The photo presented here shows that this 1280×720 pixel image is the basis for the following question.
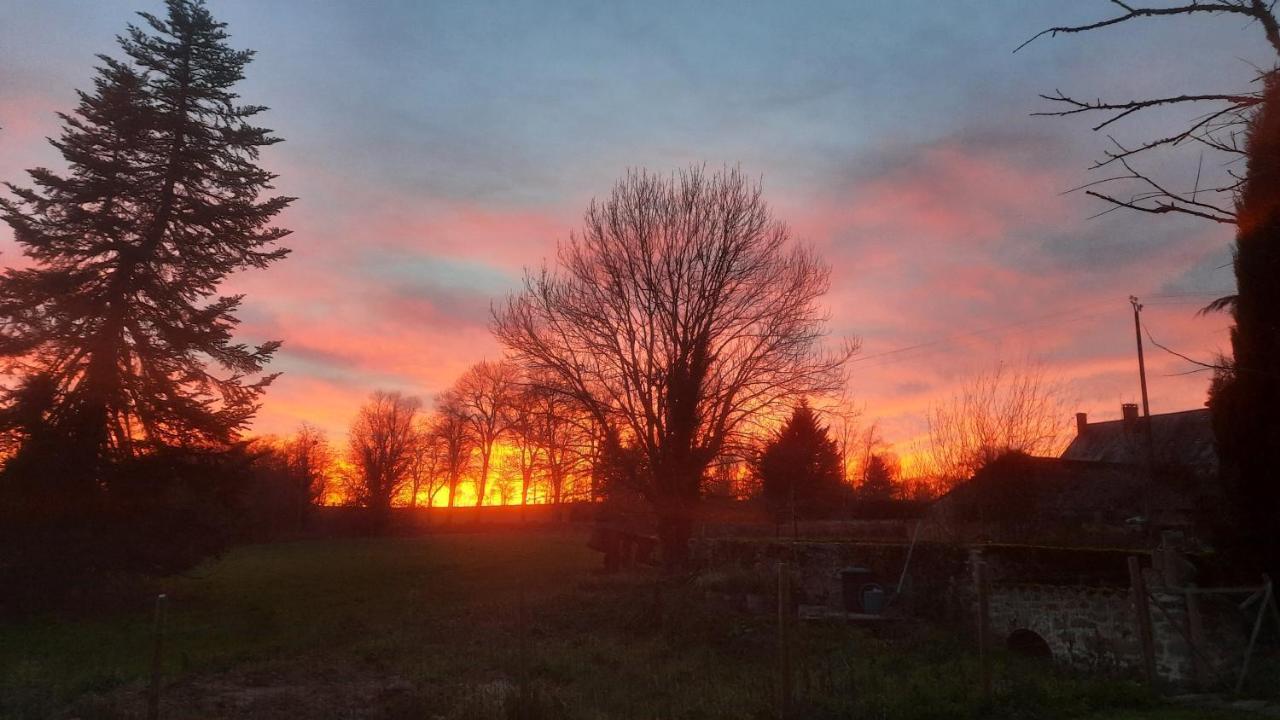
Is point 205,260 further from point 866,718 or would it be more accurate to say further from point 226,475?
point 866,718

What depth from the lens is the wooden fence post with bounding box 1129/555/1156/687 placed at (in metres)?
10.6

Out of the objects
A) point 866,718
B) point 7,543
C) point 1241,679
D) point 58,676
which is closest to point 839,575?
point 1241,679

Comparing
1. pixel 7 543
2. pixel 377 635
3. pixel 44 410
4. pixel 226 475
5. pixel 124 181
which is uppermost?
pixel 124 181

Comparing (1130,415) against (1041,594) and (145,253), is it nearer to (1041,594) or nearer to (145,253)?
(1041,594)

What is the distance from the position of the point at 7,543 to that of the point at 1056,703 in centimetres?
2141

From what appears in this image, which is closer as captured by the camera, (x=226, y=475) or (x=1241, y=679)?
(x=1241, y=679)

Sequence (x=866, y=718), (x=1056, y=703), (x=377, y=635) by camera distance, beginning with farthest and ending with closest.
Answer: (x=377, y=635), (x=1056, y=703), (x=866, y=718)

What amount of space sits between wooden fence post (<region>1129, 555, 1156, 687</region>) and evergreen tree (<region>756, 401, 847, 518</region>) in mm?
26832

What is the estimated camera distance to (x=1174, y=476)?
30391 mm

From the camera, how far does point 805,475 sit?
43.3m

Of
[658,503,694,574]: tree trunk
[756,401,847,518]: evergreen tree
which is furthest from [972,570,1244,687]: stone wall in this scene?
[756,401,847,518]: evergreen tree

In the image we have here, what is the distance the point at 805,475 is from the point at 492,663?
32.3 meters

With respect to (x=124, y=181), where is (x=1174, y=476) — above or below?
below

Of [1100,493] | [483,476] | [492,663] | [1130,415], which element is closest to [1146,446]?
[1100,493]
